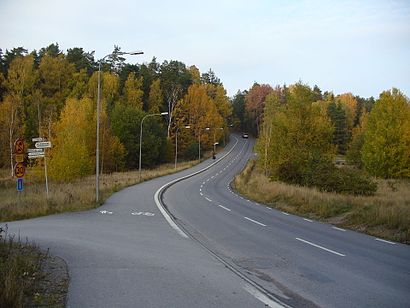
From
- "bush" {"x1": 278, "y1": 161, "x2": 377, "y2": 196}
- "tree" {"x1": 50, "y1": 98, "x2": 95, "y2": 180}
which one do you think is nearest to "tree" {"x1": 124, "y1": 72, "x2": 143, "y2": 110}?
"tree" {"x1": 50, "y1": 98, "x2": 95, "y2": 180}

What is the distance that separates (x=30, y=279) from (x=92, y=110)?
201 ft

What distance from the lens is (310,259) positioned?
10133mm

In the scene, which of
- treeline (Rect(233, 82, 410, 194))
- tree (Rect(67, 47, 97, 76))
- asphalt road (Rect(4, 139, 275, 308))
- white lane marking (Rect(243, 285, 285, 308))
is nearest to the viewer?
white lane marking (Rect(243, 285, 285, 308))

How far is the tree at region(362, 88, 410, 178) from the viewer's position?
50750 millimetres

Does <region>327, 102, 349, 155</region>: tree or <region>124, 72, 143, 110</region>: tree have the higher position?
<region>124, 72, 143, 110</region>: tree

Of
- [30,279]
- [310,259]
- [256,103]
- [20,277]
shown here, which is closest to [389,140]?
[310,259]

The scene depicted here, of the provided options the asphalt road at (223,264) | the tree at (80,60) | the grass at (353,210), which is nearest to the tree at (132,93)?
the tree at (80,60)

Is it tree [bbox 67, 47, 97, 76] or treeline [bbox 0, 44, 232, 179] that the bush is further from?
tree [bbox 67, 47, 97, 76]

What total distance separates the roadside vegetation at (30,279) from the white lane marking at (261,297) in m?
2.85

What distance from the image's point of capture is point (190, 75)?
120 meters

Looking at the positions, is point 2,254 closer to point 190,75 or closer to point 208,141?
point 208,141

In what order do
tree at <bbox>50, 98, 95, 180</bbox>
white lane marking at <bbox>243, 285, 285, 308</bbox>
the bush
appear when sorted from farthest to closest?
tree at <bbox>50, 98, 95, 180</bbox>, the bush, white lane marking at <bbox>243, 285, 285, 308</bbox>

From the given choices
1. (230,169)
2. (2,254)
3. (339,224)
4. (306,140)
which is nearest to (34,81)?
(230,169)

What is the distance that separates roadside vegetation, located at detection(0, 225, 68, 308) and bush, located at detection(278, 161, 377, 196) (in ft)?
79.3
